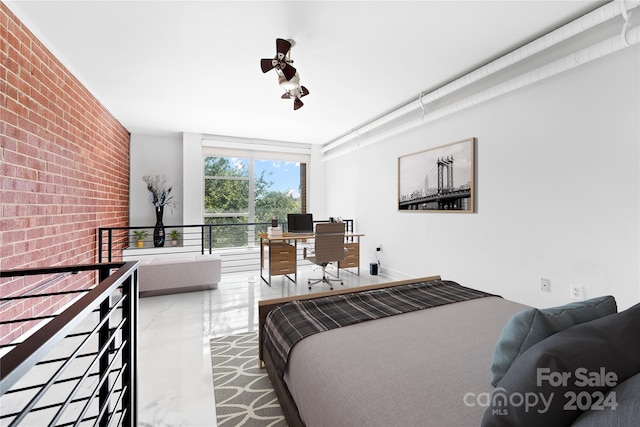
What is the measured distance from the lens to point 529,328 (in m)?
0.96

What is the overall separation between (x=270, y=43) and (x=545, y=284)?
3150 millimetres

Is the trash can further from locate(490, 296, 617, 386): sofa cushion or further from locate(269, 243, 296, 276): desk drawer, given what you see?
locate(490, 296, 617, 386): sofa cushion

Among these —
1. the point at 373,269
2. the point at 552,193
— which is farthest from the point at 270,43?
the point at 373,269

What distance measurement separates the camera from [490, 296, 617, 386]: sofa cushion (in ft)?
3.11

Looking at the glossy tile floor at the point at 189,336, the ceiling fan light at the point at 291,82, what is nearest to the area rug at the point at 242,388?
the glossy tile floor at the point at 189,336

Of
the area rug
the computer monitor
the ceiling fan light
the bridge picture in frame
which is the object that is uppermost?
the ceiling fan light

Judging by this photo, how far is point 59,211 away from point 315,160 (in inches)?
177

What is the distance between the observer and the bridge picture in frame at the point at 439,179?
319 centimetres

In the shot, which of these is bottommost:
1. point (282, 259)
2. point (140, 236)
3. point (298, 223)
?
point (282, 259)

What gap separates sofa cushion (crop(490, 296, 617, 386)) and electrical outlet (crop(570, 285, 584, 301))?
1608 mm

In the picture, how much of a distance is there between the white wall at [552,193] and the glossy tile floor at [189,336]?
162 centimetres

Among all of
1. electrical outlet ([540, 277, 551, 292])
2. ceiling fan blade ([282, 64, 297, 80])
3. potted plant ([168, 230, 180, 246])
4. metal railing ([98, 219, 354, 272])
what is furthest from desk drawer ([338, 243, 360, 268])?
potted plant ([168, 230, 180, 246])

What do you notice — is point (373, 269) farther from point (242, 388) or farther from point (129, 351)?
point (129, 351)

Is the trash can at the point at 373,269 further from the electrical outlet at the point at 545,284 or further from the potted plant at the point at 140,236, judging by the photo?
the potted plant at the point at 140,236
